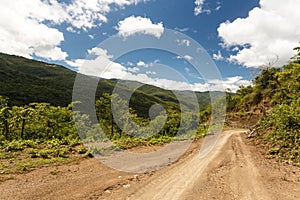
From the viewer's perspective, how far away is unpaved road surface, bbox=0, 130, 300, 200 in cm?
689

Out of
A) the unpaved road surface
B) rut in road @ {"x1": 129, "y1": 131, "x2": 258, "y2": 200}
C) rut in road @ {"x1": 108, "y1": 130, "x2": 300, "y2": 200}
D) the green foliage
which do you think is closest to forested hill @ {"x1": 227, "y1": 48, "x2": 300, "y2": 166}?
the green foliage

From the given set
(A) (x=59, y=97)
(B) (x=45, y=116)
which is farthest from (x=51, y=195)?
(A) (x=59, y=97)

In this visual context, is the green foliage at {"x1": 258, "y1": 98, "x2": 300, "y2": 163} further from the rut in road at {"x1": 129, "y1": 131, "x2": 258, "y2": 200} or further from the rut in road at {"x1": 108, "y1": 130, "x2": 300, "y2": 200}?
the rut in road at {"x1": 129, "y1": 131, "x2": 258, "y2": 200}

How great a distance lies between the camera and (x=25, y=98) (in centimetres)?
12075

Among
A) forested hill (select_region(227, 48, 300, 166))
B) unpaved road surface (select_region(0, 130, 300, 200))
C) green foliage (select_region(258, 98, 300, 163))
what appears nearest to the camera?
unpaved road surface (select_region(0, 130, 300, 200))

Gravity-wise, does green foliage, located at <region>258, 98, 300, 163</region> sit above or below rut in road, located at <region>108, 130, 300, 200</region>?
above

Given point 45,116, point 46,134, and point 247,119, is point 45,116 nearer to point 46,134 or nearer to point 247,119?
point 46,134

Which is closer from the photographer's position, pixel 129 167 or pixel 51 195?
pixel 51 195

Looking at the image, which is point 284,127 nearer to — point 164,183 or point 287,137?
point 287,137

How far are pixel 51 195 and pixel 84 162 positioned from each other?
395 cm

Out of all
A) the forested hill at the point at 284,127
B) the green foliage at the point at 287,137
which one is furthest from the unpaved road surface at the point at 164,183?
the forested hill at the point at 284,127

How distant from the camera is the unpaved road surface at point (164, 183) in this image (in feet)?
22.6

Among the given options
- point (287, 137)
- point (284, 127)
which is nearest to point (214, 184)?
Answer: point (287, 137)

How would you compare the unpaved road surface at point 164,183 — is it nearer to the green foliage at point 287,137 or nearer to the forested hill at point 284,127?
the green foliage at point 287,137
